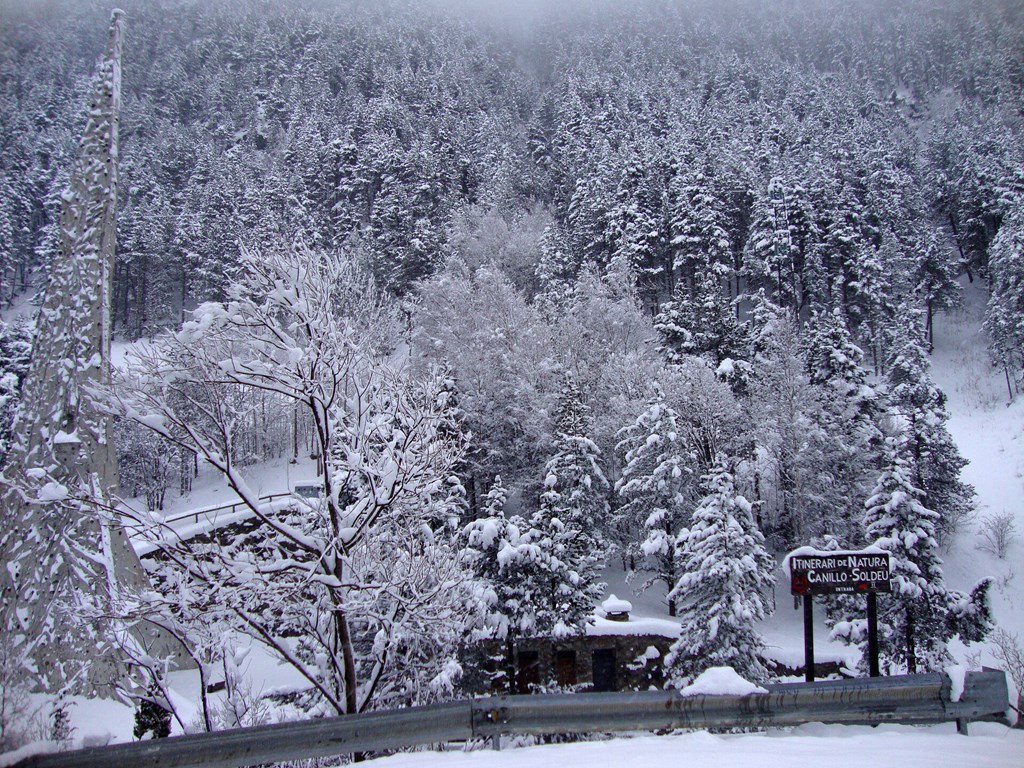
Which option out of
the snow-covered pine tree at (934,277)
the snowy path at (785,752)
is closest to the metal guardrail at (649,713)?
the snowy path at (785,752)

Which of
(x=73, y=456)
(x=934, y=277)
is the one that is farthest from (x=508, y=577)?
(x=934, y=277)

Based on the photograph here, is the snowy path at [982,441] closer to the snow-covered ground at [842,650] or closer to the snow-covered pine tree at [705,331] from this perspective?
the snow-covered ground at [842,650]

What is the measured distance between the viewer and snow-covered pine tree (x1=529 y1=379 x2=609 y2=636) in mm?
16625

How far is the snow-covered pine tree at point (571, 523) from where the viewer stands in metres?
16.6

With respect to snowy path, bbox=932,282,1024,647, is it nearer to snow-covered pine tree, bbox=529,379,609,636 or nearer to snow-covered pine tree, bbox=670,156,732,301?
snow-covered pine tree, bbox=529,379,609,636

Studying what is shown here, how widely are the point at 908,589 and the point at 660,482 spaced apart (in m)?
8.88

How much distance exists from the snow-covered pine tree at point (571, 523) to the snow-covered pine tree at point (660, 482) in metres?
1.37

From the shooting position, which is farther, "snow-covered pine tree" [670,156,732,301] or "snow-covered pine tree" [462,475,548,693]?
"snow-covered pine tree" [670,156,732,301]

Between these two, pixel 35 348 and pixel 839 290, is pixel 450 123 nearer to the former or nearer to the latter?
pixel 839 290

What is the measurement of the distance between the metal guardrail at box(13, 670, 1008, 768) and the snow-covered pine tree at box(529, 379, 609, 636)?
463 inches

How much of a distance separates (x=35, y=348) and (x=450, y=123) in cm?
7518

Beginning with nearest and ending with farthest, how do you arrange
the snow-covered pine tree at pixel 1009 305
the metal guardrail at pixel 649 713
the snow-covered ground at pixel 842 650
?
the snow-covered ground at pixel 842 650 → the metal guardrail at pixel 649 713 → the snow-covered pine tree at pixel 1009 305

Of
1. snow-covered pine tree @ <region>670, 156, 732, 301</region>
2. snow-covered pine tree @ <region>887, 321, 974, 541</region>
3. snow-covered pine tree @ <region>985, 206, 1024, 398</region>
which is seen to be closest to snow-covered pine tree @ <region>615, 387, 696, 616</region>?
snow-covered pine tree @ <region>887, 321, 974, 541</region>

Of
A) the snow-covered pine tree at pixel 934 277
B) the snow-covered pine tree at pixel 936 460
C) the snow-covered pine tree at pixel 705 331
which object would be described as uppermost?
the snow-covered pine tree at pixel 934 277
